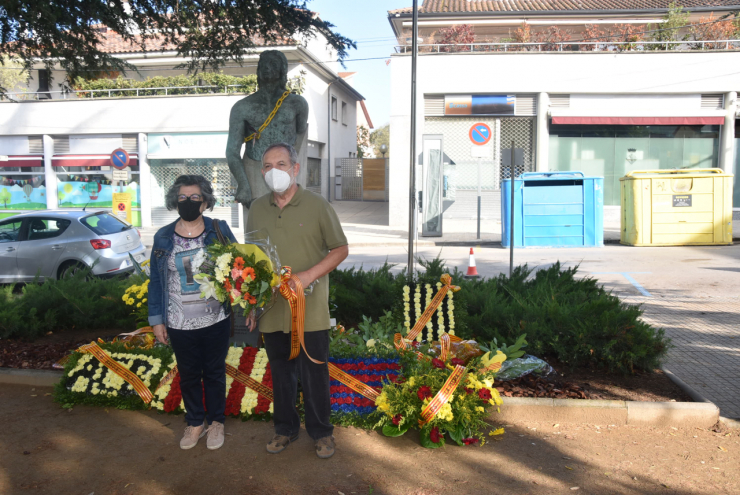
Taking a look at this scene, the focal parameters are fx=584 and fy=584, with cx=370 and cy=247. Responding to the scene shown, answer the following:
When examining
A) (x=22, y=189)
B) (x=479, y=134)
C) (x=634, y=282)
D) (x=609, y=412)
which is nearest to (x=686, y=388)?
(x=609, y=412)

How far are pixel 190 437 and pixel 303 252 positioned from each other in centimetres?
144

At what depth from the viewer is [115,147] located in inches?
917

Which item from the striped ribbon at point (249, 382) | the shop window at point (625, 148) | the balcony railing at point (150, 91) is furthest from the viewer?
the balcony railing at point (150, 91)

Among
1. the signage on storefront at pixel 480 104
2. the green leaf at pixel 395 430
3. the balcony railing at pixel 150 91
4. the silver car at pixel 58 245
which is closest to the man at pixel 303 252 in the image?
the green leaf at pixel 395 430

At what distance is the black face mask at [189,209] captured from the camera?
3.46 meters

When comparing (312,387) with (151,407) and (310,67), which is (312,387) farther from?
(310,67)

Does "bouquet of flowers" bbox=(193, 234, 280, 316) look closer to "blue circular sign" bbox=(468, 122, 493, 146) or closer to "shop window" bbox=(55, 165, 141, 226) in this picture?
"blue circular sign" bbox=(468, 122, 493, 146)

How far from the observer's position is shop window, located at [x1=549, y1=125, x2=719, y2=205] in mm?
20703

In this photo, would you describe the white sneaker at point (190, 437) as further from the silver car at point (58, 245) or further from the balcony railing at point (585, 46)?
the balcony railing at point (585, 46)

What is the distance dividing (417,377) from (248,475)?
1208 millimetres

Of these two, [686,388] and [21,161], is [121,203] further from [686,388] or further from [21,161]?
[686,388]

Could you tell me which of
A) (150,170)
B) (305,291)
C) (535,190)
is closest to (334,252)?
(305,291)

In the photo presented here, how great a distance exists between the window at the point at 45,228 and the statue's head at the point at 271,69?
6.76 m

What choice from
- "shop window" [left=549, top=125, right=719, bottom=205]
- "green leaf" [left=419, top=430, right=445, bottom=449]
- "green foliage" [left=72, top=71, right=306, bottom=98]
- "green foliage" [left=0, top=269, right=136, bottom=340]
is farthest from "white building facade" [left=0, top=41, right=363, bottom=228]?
"green leaf" [left=419, top=430, right=445, bottom=449]
